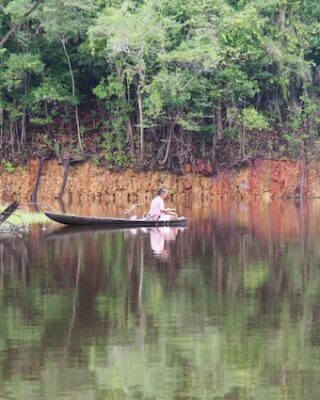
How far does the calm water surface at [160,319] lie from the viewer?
9.94 m

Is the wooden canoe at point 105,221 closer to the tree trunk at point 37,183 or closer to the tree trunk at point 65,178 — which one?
the tree trunk at point 37,183

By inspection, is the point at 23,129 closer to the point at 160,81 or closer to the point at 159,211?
the point at 160,81

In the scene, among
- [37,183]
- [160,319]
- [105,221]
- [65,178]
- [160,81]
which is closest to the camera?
[160,319]

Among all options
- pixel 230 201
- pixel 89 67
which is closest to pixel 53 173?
pixel 89 67

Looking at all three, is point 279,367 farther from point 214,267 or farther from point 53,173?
point 53,173

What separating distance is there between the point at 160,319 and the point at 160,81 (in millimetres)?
28596

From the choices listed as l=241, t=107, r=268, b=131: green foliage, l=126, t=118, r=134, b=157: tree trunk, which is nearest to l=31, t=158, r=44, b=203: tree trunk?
l=126, t=118, r=134, b=157: tree trunk

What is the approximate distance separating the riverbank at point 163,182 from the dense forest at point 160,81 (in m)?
0.57

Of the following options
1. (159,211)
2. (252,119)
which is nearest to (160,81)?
(252,119)

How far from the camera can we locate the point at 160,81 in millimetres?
41094

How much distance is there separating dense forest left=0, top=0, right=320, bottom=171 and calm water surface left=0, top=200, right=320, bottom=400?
1847 centimetres

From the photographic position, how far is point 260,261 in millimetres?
19859

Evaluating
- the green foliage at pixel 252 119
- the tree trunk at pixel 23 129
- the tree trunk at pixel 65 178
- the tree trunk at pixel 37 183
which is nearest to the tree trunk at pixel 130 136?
the tree trunk at pixel 65 178

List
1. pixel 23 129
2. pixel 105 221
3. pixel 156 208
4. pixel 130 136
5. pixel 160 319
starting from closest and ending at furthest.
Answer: pixel 160 319 → pixel 105 221 → pixel 156 208 → pixel 23 129 → pixel 130 136
